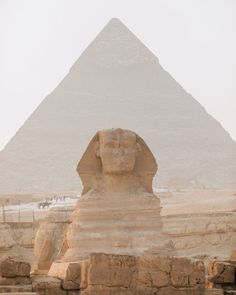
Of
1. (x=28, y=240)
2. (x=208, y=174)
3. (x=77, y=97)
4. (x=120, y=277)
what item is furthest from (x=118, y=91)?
(x=120, y=277)

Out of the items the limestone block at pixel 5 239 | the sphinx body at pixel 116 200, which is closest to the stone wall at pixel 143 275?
the sphinx body at pixel 116 200

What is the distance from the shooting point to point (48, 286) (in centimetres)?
499

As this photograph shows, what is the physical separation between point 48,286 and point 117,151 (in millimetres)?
4370

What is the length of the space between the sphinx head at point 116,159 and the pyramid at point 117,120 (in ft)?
502

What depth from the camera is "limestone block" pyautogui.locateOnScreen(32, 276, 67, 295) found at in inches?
196

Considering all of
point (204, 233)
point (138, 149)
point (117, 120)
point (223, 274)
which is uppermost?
point (117, 120)

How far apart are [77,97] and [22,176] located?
21.0 metres

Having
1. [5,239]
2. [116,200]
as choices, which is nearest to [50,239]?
[116,200]

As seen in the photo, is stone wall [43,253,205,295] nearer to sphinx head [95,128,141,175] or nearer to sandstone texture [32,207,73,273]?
sphinx head [95,128,141,175]

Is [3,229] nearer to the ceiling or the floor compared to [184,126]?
nearer to the floor

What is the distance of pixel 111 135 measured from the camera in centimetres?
937

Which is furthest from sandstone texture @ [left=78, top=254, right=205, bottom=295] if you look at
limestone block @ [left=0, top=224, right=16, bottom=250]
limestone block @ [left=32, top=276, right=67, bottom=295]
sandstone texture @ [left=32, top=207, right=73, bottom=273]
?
limestone block @ [left=0, top=224, right=16, bottom=250]

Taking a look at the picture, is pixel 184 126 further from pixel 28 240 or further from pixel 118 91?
pixel 28 240

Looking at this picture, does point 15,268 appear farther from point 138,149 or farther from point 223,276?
point 138,149
